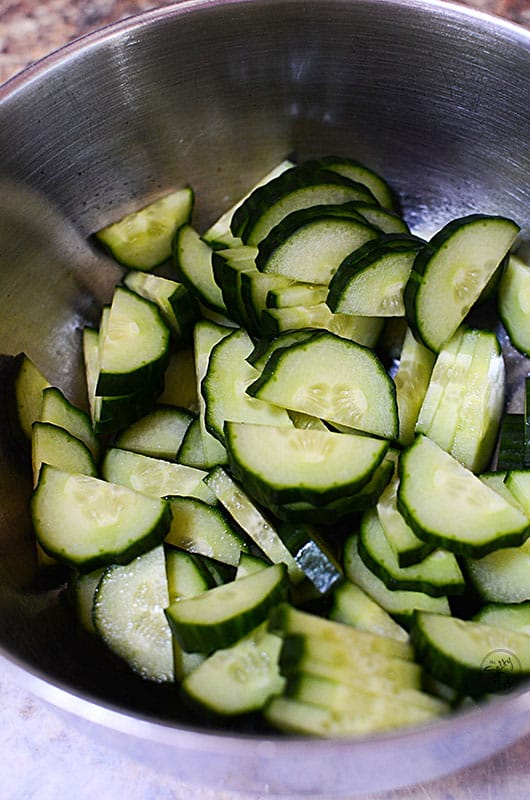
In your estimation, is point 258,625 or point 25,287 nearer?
point 258,625

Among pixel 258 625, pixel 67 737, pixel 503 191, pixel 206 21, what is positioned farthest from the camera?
pixel 503 191

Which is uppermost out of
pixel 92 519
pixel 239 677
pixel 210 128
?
pixel 210 128

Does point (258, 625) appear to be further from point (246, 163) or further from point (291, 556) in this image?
point (246, 163)

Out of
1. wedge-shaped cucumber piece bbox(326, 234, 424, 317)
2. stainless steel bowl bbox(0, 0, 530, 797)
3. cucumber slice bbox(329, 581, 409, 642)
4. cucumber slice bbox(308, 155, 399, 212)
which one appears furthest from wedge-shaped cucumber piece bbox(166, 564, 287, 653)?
cucumber slice bbox(308, 155, 399, 212)

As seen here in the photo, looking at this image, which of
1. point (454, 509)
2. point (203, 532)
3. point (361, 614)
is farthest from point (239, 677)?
point (454, 509)

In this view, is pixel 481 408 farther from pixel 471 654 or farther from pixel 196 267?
pixel 196 267

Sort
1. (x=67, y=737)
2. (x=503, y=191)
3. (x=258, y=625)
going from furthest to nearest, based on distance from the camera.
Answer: (x=503, y=191), (x=67, y=737), (x=258, y=625)

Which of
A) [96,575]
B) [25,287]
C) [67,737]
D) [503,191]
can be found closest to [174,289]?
[25,287]

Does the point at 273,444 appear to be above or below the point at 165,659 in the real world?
above
